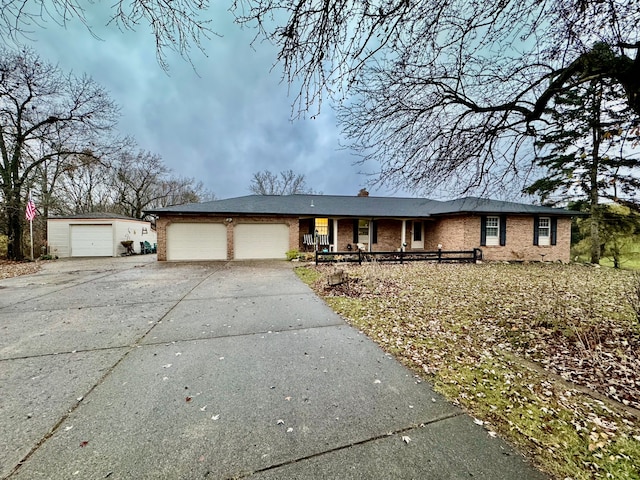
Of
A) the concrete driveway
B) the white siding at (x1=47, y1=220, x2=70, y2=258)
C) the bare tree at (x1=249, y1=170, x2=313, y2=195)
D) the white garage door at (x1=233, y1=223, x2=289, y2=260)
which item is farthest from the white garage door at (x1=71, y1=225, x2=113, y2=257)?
the bare tree at (x1=249, y1=170, x2=313, y2=195)

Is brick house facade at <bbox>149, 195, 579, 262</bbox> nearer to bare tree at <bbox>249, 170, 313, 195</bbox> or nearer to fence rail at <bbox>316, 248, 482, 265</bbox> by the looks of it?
fence rail at <bbox>316, 248, 482, 265</bbox>

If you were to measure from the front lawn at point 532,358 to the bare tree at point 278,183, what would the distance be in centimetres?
2864

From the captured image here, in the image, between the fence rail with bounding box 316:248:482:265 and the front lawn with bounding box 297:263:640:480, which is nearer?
the front lawn with bounding box 297:263:640:480

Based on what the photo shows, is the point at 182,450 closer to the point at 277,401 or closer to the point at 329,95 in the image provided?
the point at 277,401

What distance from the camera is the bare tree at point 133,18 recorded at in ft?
6.26

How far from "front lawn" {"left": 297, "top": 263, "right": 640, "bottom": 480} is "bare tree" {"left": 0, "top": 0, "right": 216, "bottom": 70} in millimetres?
4314

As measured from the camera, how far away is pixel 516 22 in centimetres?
317

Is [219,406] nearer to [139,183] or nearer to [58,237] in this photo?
[58,237]

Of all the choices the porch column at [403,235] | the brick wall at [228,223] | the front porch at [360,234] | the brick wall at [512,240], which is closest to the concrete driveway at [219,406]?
the brick wall at [228,223]

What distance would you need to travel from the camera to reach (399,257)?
1370 cm

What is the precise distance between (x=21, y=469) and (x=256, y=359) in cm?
202

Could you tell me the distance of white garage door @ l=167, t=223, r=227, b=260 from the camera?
14102 mm

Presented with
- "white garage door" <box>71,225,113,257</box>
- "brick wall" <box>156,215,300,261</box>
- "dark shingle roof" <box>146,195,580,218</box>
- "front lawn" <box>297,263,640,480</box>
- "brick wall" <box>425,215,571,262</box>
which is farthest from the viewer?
"white garage door" <box>71,225,113,257</box>

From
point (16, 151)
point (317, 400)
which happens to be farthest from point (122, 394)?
point (16, 151)
